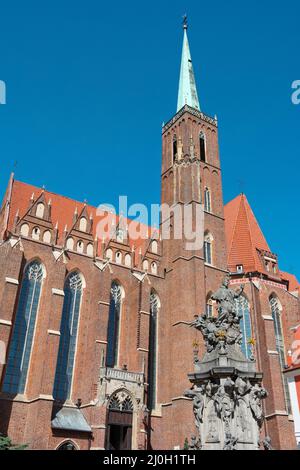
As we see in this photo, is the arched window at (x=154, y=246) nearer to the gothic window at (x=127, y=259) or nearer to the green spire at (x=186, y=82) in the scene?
the gothic window at (x=127, y=259)

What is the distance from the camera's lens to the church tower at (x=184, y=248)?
26.1m

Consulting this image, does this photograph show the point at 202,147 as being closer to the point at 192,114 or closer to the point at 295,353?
the point at 192,114

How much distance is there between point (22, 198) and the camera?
95.8 ft

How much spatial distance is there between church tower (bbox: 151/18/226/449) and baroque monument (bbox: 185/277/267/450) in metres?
13.4

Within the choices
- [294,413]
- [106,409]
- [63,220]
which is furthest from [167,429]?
[63,220]

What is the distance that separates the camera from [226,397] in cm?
1078

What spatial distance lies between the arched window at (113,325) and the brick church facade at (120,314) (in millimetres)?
63

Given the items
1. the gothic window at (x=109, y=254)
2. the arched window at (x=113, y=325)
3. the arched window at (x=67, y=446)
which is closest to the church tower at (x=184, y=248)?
the arched window at (x=113, y=325)

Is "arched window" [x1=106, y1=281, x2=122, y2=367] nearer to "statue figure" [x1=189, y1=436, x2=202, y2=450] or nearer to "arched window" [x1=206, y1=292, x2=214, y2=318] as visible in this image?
"arched window" [x1=206, y1=292, x2=214, y2=318]

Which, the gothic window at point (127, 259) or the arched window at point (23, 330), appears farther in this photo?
the gothic window at point (127, 259)

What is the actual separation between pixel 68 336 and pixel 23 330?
8.63ft

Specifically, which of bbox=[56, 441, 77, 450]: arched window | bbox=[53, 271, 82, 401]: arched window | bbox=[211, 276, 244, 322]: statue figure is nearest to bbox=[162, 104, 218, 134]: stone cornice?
bbox=[53, 271, 82, 401]: arched window
